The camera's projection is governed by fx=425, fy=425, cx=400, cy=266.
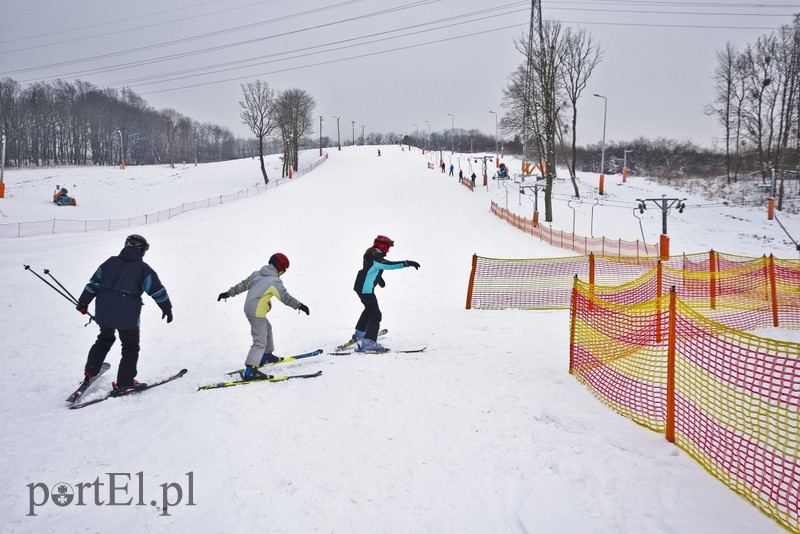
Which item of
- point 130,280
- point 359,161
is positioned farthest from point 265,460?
point 359,161

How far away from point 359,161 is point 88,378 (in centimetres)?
5340

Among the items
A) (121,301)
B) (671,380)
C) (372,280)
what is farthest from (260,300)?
(671,380)

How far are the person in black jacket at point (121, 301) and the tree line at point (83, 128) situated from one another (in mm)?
72874

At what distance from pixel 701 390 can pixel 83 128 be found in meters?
111

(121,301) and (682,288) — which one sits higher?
(121,301)

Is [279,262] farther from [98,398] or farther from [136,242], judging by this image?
[98,398]

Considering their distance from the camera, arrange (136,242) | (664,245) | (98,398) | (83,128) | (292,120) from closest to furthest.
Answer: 1. (98,398)
2. (136,242)
3. (664,245)
4. (292,120)
5. (83,128)

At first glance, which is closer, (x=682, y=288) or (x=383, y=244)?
(x=383, y=244)

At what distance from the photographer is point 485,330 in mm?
8570

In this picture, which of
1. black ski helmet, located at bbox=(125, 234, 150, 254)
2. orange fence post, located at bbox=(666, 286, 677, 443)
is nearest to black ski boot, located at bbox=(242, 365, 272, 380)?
black ski helmet, located at bbox=(125, 234, 150, 254)

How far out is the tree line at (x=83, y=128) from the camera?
7212cm

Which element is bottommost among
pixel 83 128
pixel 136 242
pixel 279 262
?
pixel 279 262

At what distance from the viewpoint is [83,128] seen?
8706cm

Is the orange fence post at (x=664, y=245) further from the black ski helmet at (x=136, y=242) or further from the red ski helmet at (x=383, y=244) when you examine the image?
the black ski helmet at (x=136, y=242)
